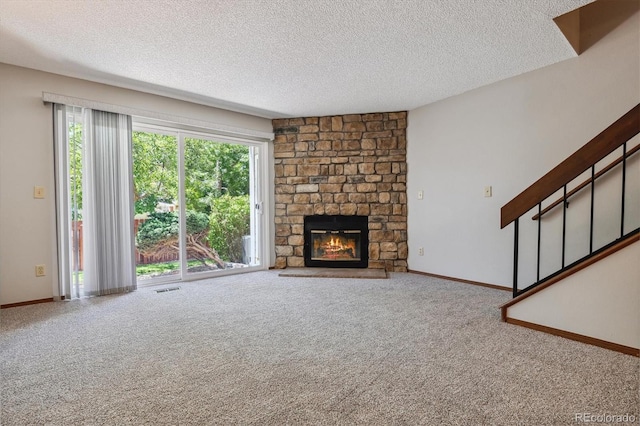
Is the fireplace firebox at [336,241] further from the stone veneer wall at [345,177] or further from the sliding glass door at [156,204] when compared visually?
the sliding glass door at [156,204]

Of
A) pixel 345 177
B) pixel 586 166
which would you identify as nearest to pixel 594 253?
pixel 586 166

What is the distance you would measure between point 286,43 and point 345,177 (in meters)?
2.51

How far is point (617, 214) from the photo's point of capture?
284 centimetres

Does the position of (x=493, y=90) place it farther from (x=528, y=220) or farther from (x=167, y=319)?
(x=167, y=319)

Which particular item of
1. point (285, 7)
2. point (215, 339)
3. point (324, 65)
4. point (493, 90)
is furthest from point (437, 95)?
point (215, 339)

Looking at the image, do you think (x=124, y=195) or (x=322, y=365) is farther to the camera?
(x=124, y=195)

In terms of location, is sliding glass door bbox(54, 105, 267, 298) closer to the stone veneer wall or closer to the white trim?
the white trim

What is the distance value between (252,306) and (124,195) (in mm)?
2012

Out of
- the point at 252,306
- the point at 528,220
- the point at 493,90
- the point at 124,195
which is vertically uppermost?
the point at 493,90

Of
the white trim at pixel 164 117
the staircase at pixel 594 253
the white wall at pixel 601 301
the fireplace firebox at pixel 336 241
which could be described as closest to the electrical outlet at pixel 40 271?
the white trim at pixel 164 117

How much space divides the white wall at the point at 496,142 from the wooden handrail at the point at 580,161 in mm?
1079

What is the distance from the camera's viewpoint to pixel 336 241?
5.06 m

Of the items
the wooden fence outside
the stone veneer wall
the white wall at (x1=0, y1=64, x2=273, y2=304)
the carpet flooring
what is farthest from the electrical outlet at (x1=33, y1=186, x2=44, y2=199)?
the stone veneer wall

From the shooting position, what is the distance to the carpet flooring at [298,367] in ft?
4.93
